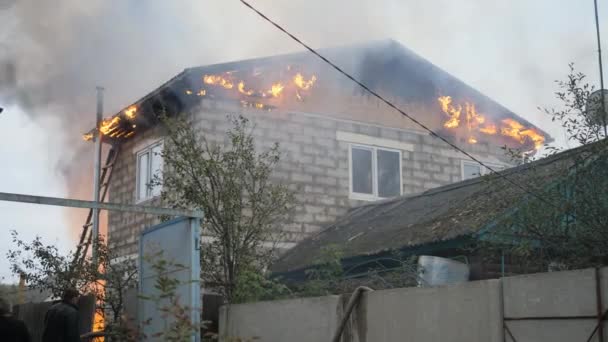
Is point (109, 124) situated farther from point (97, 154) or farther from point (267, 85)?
point (267, 85)

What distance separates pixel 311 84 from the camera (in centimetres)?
1722

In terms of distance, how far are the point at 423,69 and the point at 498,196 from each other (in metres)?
7.30

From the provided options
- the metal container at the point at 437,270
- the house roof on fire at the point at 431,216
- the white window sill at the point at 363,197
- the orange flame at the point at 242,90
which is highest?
the orange flame at the point at 242,90

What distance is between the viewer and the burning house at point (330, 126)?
16.2 metres

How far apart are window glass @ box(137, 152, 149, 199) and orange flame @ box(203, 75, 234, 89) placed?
8.05 ft

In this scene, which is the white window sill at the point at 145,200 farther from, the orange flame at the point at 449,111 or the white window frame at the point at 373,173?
the orange flame at the point at 449,111

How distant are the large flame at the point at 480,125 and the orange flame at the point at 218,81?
528cm

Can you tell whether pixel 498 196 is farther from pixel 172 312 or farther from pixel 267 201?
pixel 172 312

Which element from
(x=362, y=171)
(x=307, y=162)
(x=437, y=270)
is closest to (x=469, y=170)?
(x=362, y=171)

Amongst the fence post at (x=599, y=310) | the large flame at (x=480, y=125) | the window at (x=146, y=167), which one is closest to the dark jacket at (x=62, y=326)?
the fence post at (x=599, y=310)

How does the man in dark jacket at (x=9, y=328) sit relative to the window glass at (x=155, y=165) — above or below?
below

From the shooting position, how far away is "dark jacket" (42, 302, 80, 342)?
852 cm

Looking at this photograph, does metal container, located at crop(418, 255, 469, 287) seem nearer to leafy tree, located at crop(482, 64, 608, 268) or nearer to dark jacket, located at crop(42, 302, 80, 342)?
leafy tree, located at crop(482, 64, 608, 268)

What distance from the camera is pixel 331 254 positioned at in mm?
11734
